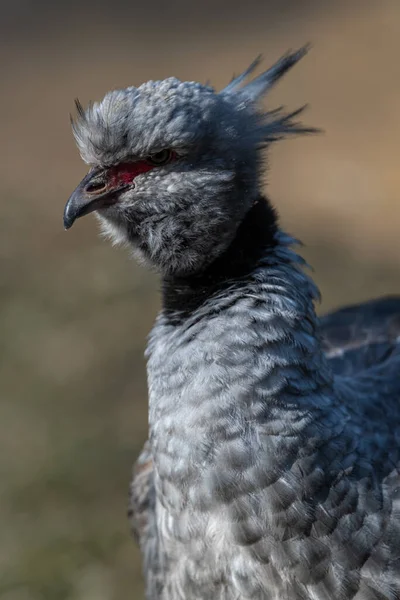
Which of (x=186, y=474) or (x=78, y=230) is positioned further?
(x=78, y=230)

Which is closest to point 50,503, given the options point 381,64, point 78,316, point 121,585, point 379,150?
point 121,585

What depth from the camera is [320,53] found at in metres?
7.48

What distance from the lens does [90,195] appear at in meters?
1.83

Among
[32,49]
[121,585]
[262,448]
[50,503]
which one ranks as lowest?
[121,585]

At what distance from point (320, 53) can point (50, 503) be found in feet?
16.7

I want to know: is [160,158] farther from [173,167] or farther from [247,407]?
[247,407]

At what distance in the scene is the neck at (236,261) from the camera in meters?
1.81

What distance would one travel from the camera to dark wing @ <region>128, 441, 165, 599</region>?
2.15 metres

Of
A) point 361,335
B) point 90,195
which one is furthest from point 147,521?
point 90,195

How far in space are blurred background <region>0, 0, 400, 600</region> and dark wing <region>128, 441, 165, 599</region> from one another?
847 mm

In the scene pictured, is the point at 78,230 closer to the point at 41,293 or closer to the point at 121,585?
the point at 41,293

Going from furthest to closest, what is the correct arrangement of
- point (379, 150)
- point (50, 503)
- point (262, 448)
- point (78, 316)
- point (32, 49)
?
point (32, 49)
point (379, 150)
point (78, 316)
point (50, 503)
point (262, 448)

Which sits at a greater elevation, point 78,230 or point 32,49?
point 32,49

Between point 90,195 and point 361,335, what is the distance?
114 centimetres
